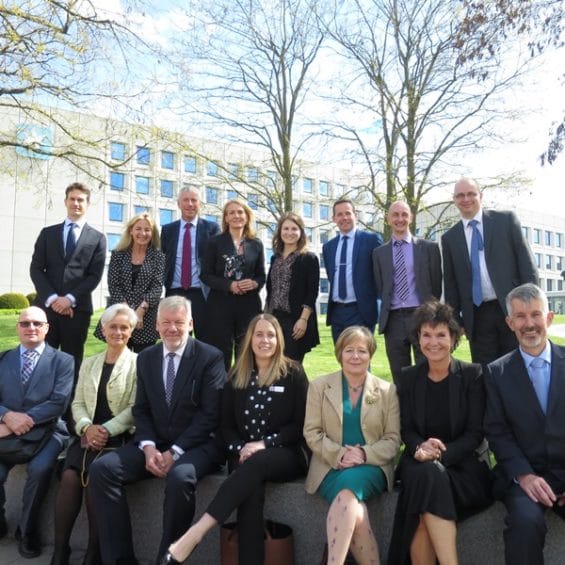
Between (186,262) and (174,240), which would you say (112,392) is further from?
(174,240)

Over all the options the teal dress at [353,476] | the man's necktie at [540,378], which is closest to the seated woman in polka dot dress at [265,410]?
the teal dress at [353,476]

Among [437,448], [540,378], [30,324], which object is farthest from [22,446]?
[540,378]

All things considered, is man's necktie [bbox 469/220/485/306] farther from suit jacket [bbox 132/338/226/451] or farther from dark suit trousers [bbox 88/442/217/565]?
dark suit trousers [bbox 88/442/217/565]

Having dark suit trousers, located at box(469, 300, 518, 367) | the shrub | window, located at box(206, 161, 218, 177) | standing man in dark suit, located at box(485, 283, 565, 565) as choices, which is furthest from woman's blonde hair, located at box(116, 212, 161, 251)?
the shrub

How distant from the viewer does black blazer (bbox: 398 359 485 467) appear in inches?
142

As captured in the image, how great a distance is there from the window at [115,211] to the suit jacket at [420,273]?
4454cm

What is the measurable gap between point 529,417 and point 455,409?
1.46ft

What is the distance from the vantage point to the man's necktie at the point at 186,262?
18.6ft

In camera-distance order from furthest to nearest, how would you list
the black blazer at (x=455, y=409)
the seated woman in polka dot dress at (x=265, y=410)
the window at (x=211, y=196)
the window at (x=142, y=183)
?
1. the window at (x=142, y=183)
2. the window at (x=211, y=196)
3. the seated woman in polka dot dress at (x=265, y=410)
4. the black blazer at (x=455, y=409)

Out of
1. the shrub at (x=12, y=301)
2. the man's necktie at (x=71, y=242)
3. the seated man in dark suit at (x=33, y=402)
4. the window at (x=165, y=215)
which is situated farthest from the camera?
the window at (x=165, y=215)

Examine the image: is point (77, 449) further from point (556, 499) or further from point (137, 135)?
point (137, 135)

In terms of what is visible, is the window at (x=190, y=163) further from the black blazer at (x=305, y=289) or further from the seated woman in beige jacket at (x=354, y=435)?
the seated woman in beige jacket at (x=354, y=435)

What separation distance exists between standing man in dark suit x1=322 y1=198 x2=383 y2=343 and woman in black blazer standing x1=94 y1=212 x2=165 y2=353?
1687 mm

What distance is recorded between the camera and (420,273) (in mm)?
5113
